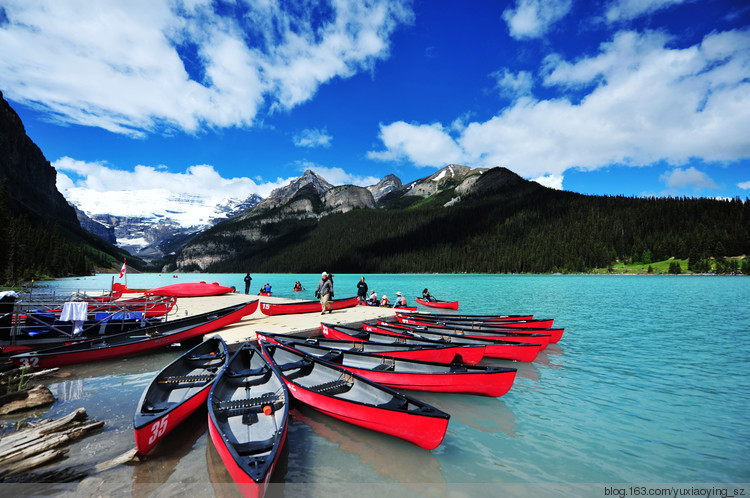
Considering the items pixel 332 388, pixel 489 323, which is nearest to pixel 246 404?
pixel 332 388

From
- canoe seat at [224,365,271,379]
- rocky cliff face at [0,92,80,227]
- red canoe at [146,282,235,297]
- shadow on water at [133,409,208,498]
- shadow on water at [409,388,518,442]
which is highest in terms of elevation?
rocky cliff face at [0,92,80,227]

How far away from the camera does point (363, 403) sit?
7844 mm

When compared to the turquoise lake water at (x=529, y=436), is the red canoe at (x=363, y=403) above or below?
above

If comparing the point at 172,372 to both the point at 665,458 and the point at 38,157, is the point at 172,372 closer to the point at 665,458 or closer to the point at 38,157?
the point at 665,458

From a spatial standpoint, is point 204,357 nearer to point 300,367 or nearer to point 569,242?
point 300,367

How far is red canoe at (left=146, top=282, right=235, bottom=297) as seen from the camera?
29141 millimetres

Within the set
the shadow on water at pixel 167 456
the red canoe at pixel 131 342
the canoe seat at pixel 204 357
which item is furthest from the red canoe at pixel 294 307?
the shadow on water at pixel 167 456

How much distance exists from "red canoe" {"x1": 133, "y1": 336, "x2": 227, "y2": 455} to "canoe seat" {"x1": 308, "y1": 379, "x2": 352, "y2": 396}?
3.08m

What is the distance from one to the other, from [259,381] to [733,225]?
7830 inches

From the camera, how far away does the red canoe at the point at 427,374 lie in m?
9.90

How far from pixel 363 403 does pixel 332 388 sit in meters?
1.77

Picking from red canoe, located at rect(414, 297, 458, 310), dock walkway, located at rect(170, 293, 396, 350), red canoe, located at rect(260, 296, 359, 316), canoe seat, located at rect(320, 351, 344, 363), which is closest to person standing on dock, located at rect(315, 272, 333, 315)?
dock walkway, located at rect(170, 293, 396, 350)

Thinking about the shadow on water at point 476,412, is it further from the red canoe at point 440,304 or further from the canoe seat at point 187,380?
the red canoe at point 440,304

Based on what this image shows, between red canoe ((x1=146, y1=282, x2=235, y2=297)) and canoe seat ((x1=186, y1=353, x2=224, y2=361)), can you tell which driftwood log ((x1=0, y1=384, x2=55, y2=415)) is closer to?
canoe seat ((x1=186, y1=353, x2=224, y2=361))
